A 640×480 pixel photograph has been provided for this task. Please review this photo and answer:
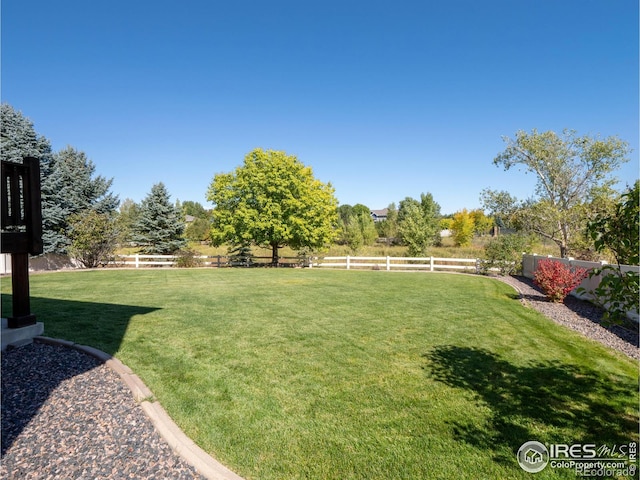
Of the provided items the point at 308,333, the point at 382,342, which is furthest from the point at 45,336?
the point at 382,342

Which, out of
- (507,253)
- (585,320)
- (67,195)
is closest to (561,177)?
(507,253)

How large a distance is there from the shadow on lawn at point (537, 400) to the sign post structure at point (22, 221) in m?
6.44

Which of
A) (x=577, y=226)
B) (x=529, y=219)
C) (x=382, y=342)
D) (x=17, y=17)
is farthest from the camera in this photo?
(x=529, y=219)

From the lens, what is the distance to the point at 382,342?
6.12 metres

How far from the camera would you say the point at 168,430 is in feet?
10.5

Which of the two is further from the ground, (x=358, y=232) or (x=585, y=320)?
(x=358, y=232)

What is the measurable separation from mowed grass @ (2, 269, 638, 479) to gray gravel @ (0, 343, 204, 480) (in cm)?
35

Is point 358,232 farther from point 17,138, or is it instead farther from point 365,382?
point 365,382

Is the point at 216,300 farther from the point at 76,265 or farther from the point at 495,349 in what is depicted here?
the point at 76,265

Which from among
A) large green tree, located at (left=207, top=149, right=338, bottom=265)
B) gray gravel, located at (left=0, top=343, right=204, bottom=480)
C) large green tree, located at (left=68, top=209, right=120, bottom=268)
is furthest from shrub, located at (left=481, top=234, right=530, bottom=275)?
large green tree, located at (left=68, top=209, right=120, bottom=268)

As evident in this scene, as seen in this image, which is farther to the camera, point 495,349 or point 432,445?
point 495,349

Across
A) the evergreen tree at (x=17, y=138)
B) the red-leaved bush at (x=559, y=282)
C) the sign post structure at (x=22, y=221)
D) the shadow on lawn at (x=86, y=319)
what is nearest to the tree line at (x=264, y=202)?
the evergreen tree at (x=17, y=138)

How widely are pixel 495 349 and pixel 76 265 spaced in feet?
77.0

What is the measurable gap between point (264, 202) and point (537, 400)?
2002 cm
